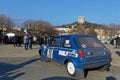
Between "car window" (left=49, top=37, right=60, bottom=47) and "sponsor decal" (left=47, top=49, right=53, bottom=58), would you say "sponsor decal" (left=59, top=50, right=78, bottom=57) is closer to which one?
"car window" (left=49, top=37, right=60, bottom=47)

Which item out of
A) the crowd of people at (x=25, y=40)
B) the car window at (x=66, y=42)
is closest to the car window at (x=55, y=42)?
the car window at (x=66, y=42)

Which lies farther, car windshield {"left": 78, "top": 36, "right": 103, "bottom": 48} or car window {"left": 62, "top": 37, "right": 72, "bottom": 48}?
car window {"left": 62, "top": 37, "right": 72, "bottom": 48}

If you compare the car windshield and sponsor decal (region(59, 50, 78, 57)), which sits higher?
the car windshield

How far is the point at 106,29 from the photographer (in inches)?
3885

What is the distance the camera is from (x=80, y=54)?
1035 centimetres

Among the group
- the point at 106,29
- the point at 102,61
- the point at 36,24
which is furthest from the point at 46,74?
the point at 106,29

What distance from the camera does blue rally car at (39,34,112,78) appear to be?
1035 centimetres

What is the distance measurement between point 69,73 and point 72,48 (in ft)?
3.41

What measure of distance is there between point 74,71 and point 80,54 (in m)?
0.74

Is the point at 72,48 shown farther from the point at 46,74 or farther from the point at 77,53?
the point at 46,74

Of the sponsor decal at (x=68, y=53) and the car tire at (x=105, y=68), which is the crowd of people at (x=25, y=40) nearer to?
the sponsor decal at (x=68, y=53)

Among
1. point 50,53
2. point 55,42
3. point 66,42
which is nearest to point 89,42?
point 66,42

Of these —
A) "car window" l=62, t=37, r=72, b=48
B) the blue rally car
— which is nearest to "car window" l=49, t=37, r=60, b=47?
the blue rally car

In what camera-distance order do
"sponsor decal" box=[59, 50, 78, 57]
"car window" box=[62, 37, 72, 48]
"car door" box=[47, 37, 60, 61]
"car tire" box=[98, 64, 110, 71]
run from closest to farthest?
"sponsor decal" box=[59, 50, 78, 57] < "car window" box=[62, 37, 72, 48] < "car tire" box=[98, 64, 110, 71] < "car door" box=[47, 37, 60, 61]
